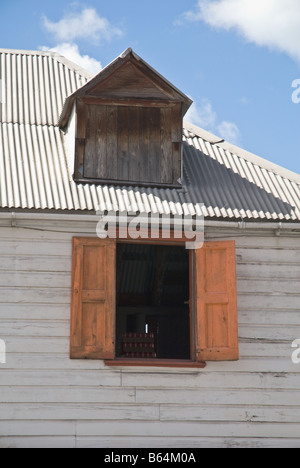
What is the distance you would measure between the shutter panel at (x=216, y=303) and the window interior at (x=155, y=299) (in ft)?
20.8

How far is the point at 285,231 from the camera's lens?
11.5 m

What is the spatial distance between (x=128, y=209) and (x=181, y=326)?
24.6 feet

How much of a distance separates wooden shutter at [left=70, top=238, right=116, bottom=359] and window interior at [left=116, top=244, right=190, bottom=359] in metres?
6.51

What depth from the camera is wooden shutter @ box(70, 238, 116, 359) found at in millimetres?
10602

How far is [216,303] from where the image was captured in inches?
431

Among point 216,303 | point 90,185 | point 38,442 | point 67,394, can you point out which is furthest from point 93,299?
point 38,442

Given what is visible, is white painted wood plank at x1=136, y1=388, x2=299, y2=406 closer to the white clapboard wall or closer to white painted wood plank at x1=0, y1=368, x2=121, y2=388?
the white clapboard wall

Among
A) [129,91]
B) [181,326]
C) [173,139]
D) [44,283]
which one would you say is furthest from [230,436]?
[181,326]

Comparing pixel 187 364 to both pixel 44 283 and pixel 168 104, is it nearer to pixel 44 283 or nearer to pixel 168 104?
pixel 44 283

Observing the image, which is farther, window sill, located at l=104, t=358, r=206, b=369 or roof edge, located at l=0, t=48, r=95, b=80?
roof edge, located at l=0, t=48, r=95, b=80

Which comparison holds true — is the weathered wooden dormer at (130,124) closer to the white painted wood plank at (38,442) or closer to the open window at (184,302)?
the open window at (184,302)

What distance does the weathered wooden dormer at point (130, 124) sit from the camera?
12.0m

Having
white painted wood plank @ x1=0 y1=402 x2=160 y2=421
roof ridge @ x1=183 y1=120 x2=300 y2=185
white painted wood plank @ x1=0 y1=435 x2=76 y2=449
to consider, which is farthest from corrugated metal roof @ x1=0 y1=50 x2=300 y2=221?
white painted wood plank @ x1=0 y1=435 x2=76 y2=449
